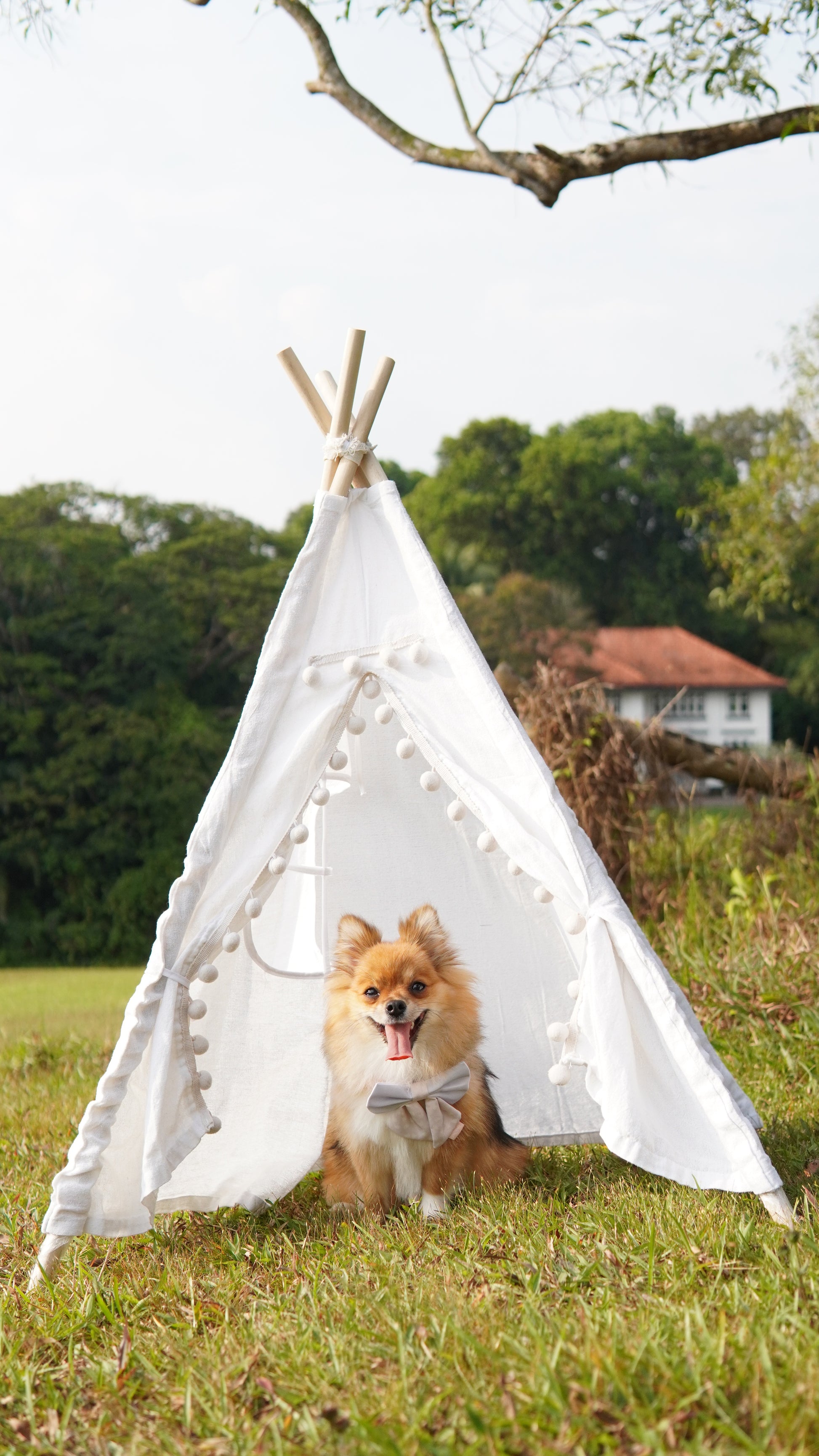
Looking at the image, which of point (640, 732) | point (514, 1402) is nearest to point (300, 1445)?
point (514, 1402)

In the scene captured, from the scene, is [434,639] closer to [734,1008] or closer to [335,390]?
[335,390]

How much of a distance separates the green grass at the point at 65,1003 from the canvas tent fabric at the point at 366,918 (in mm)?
3382

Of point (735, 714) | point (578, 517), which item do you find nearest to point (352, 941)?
point (735, 714)

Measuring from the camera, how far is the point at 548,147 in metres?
4.96

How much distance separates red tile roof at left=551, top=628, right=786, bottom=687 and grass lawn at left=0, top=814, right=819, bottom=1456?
29.5 m

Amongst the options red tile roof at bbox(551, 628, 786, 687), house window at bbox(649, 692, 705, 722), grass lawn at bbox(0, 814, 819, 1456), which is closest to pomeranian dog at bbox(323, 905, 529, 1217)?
grass lawn at bbox(0, 814, 819, 1456)

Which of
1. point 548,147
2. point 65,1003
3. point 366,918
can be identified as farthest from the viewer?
point 65,1003

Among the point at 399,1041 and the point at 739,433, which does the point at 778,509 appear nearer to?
the point at 399,1041

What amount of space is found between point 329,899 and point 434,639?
1.22 m

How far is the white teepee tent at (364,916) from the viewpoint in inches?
113

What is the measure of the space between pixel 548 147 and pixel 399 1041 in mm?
3802

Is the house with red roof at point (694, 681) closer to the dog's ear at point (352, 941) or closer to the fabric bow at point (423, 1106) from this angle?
the dog's ear at point (352, 941)

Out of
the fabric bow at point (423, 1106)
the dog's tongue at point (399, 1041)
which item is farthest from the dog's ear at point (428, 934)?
the fabric bow at point (423, 1106)

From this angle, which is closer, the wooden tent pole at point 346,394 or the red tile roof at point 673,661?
the wooden tent pole at point 346,394
